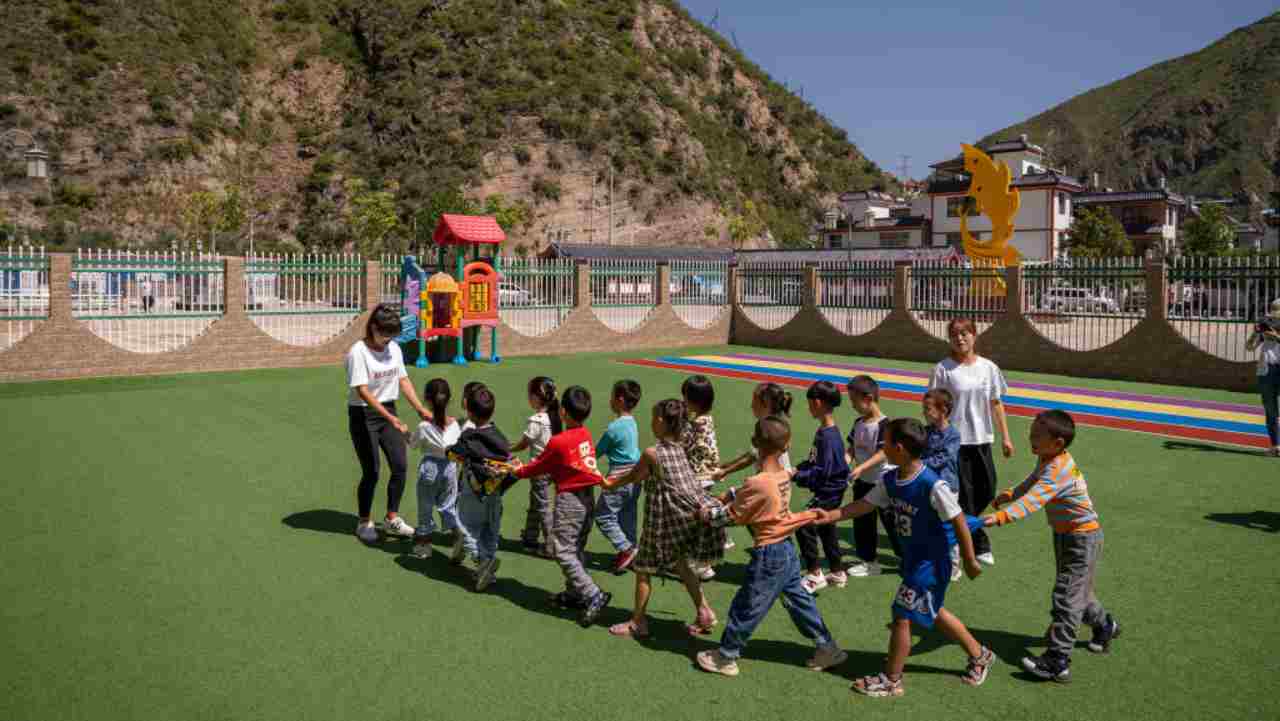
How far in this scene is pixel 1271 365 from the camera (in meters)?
9.92

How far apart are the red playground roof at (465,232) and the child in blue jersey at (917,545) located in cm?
1632

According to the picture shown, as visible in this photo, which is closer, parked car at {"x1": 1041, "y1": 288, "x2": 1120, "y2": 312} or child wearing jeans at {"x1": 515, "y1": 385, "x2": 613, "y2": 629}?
child wearing jeans at {"x1": 515, "y1": 385, "x2": 613, "y2": 629}

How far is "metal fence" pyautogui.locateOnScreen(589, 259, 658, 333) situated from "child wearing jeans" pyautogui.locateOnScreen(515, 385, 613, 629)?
18.5 meters

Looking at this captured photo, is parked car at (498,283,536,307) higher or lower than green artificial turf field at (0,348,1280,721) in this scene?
higher

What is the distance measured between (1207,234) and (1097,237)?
30.8 feet

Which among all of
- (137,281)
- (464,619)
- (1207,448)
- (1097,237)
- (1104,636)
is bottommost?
(464,619)

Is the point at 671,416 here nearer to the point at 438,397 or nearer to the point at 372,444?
the point at 438,397

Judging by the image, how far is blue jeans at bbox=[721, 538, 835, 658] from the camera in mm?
4566

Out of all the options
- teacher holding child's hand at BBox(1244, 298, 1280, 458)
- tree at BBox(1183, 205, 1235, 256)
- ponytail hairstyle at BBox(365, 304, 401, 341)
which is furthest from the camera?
tree at BBox(1183, 205, 1235, 256)

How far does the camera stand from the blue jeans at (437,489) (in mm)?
6410

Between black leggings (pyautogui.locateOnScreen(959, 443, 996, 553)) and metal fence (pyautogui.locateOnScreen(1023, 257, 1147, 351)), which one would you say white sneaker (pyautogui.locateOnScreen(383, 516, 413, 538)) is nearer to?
black leggings (pyautogui.locateOnScreen(959, 443, 996, 553))

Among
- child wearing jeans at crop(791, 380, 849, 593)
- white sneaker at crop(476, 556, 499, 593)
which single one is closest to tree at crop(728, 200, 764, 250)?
child wearing jeans at crop(791, 380, 849, 593)

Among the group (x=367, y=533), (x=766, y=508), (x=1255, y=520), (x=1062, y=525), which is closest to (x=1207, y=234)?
(x=1255, y=520)

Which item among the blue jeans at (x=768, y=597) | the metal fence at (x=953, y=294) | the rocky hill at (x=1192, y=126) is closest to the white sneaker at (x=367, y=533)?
the blue jeans at (x=768, y=597)
